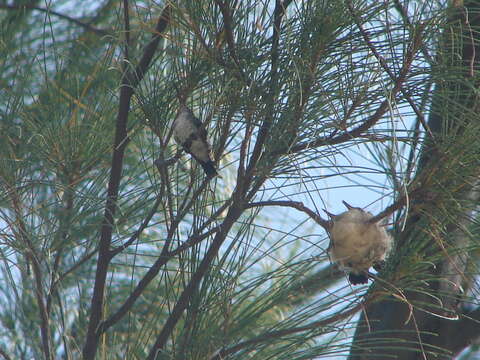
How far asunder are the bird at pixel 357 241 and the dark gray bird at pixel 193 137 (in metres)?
0.17

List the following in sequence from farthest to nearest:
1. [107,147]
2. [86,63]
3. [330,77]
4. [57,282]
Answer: [86,63]
[107,147]
[57,282]
[330,77]

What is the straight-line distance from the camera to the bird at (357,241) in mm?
821

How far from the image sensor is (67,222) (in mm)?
1049

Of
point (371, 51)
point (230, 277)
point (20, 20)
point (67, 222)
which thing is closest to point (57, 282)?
point (67, 222)

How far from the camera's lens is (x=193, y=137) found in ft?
2.98

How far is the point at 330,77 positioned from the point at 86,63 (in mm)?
713

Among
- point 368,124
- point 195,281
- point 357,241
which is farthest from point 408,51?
point 195,281

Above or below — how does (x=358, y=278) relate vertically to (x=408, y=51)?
below

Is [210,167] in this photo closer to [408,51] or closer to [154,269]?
[154,269]

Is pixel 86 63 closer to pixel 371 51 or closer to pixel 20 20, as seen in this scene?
pixel 20 20

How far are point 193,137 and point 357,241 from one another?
0.23 m

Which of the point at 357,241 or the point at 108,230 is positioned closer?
the point at 357,241

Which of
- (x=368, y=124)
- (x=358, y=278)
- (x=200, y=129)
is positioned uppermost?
(x=200, y=129)

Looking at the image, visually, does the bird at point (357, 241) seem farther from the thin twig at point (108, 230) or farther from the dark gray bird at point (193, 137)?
the thin twig at point (108, 230)
